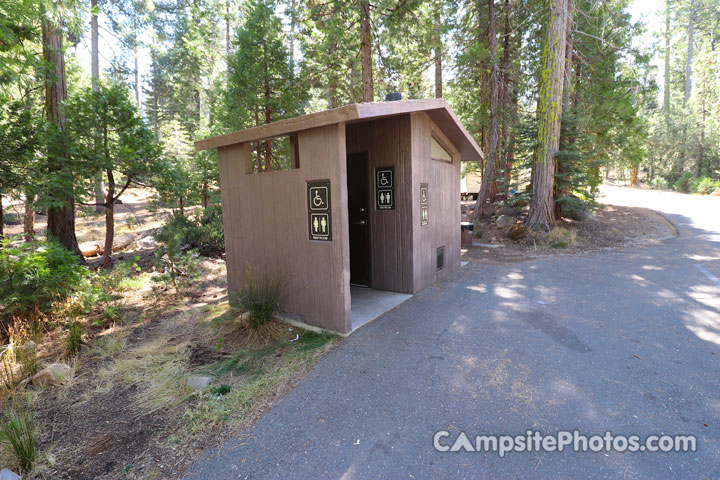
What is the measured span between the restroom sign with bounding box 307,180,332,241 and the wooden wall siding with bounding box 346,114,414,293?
1.79m

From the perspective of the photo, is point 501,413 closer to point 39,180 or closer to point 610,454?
point 610,454

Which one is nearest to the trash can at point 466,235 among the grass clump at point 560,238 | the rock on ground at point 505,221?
the grass clump at point 560,238

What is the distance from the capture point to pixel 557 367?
3084 millimetres

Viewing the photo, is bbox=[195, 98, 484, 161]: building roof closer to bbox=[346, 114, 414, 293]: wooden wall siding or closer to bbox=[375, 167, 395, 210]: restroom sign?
Answer: bbox=[346, 114, 414, 293]: wooden wall siding

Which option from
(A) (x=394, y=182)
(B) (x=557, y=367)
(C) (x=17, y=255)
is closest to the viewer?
(B) (x=557, y=367)

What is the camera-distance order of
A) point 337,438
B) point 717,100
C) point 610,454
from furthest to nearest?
point 717,100, point 337,438, point 610,454

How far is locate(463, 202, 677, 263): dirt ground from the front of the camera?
27.6ft

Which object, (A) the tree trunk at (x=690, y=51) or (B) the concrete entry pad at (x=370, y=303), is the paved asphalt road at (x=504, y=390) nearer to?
(B) the concrete entry pad at (x=370, y=303)

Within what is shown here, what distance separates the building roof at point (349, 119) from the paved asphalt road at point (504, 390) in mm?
2479

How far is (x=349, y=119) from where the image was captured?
11.4 feet

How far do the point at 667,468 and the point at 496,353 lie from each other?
1523 millimetres

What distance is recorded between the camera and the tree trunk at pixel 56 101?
6.53m

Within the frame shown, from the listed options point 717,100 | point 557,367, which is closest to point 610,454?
point 557,367

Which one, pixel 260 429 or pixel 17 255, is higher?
pixel 17 255
